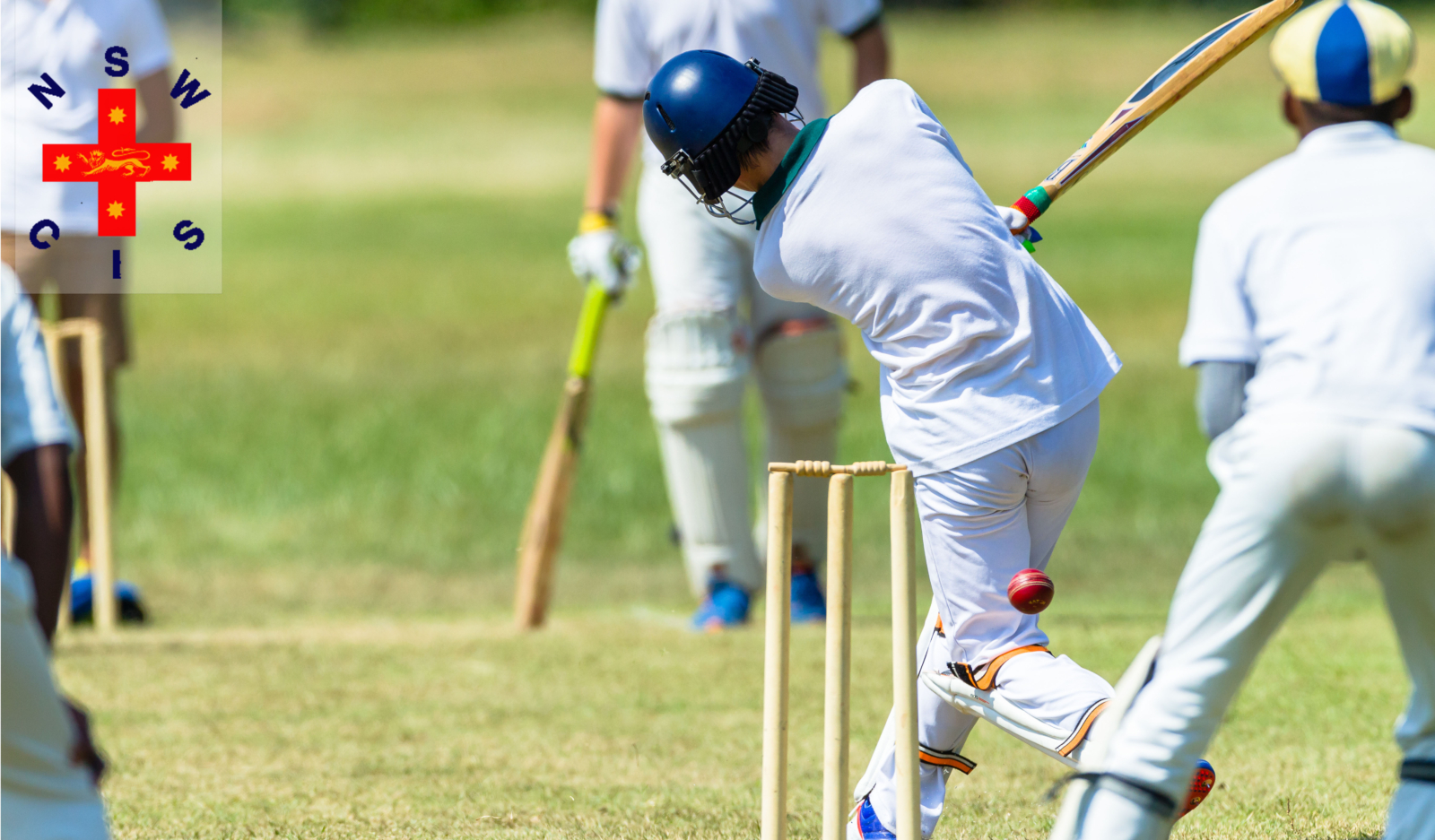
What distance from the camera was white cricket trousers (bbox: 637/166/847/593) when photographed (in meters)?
5.68

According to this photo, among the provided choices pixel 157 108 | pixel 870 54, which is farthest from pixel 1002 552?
pixel 157 108

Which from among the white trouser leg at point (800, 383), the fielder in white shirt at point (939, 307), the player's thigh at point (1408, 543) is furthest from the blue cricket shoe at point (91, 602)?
the player's thigh at point (1408, 543)

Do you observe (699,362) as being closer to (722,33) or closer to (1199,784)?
(722,33)

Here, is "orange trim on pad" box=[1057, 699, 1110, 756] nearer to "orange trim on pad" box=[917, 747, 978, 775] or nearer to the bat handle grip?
"orange trim on pad" box=[917, 747, 978, 775]

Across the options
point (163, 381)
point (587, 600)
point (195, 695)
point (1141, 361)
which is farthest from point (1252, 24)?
point (163, 381)

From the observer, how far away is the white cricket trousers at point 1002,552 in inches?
121

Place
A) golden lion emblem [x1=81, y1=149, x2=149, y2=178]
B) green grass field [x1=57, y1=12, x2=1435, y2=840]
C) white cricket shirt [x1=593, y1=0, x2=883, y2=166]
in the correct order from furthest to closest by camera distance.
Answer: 1. golden lion emblem [x1=81, y1=149, x2=149, y2=178]
2. white cricket shirt [x1=593, y1=0, x2=883, y2=166]
3. green grass field [x1=57, y1=12, x2=1435, y2=840]

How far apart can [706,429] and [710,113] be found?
2.71 metres

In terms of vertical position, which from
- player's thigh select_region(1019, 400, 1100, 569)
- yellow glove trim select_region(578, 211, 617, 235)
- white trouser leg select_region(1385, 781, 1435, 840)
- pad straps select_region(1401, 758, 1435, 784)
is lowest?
white trouser leg select_region(1385, 781, 1435, 840)

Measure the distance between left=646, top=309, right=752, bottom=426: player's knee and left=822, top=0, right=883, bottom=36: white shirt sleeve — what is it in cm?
103

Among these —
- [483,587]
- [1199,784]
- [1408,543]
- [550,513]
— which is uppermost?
[1408,543]

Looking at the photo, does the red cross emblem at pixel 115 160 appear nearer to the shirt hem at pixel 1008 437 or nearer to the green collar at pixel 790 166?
the green collar at pixel 790 166

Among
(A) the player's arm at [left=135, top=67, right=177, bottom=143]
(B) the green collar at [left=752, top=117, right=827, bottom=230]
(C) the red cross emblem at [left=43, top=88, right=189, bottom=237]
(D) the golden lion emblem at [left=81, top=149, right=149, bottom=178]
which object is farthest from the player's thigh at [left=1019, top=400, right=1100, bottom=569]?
(A) the player's arm at [left=135, top=67, right=177, bottom=143]

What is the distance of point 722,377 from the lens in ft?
18.8
